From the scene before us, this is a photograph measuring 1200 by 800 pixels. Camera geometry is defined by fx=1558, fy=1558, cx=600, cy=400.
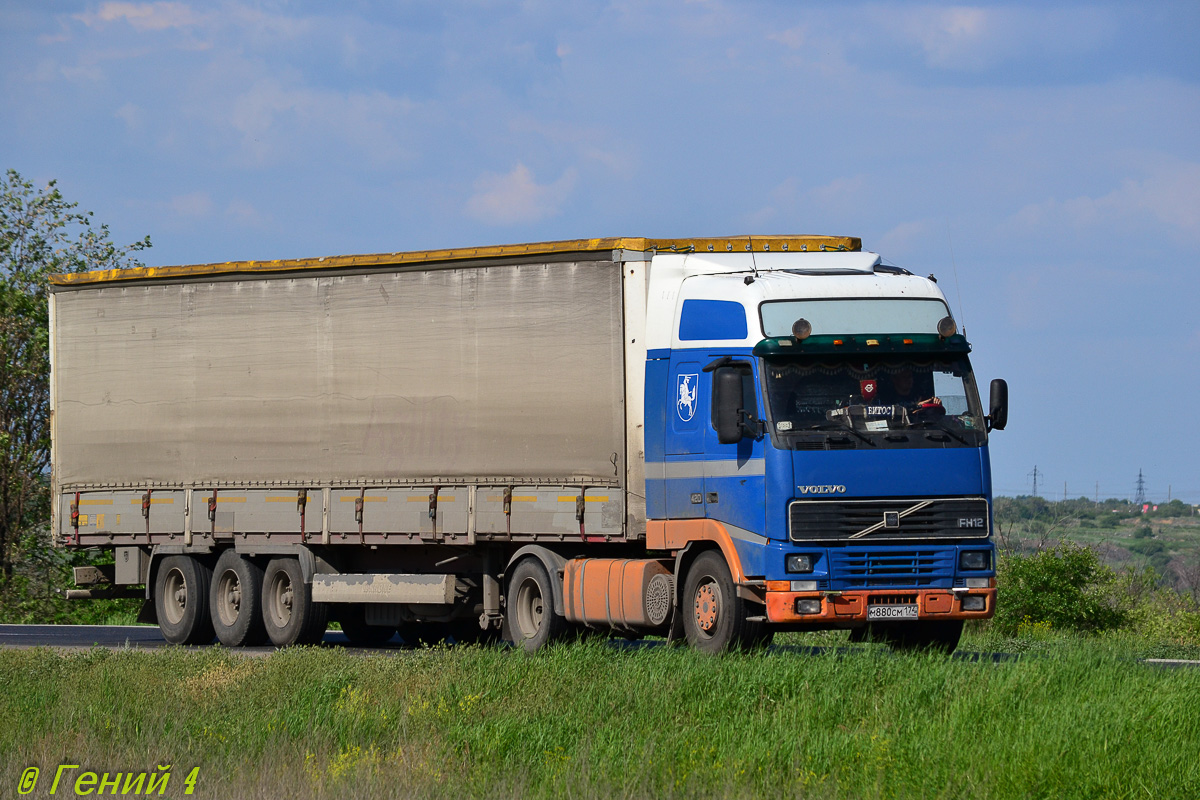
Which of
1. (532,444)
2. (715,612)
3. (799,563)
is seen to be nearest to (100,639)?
(532,444)

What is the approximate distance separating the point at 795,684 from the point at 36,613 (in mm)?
23354

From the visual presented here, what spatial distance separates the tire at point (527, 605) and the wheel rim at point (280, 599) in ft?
11.5

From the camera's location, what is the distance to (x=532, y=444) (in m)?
16.8

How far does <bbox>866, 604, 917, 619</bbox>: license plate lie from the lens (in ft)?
45.4

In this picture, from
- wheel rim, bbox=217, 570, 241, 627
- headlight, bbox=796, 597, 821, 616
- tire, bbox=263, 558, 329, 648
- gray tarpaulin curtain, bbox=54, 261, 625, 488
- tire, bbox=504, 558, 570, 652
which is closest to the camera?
headlight, bbox=796, 597, 821, 616

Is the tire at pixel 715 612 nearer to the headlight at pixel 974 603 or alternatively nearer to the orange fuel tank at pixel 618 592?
the orange fuel tank at pixel 618 592

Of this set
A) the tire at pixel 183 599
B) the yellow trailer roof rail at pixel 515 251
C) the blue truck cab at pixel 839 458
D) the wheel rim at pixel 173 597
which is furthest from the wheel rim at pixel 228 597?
the blue truck cab at pixel 839 458

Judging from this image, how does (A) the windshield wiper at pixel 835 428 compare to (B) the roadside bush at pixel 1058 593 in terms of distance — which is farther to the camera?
(B) the roadside bush at pixel 1058 593

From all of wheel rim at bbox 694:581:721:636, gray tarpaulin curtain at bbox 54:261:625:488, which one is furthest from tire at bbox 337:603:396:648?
wheel rim at bbox 694:581:721:636

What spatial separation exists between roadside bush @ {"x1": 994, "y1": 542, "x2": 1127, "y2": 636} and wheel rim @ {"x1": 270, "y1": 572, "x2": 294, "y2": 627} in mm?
10100

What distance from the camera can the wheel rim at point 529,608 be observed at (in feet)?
56.3

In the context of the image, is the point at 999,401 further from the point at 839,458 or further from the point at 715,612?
the point at 715,612

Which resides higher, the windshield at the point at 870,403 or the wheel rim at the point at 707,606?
the windshield at the point at 870,403

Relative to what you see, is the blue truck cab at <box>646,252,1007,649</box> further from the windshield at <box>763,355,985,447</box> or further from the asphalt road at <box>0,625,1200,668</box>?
the asphalt road at <box>0,625,1200,668</box>
